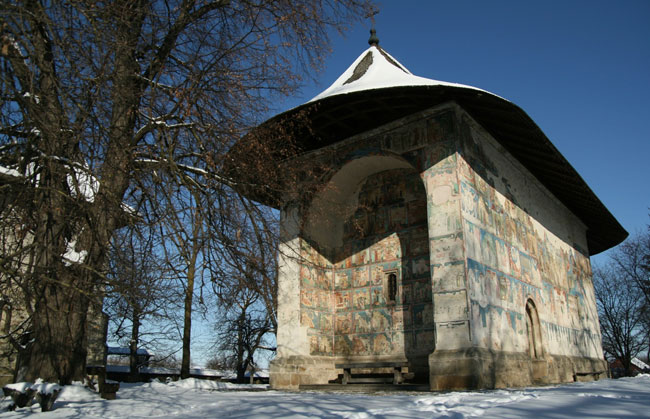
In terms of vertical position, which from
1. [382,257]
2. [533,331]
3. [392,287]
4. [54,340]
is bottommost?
[54,340]

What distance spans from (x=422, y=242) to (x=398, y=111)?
2.96m

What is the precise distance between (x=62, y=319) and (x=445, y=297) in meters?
6.14

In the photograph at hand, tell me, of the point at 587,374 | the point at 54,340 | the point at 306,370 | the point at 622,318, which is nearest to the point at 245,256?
the point at 54,340

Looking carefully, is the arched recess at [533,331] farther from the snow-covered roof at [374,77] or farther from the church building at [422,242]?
the snow-covered roof at [374,77]

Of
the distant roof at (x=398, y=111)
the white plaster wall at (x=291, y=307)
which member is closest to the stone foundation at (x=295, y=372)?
the white plaster wall at (x=291, y=307)

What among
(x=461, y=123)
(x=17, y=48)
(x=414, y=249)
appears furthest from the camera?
(x=414, y=249)

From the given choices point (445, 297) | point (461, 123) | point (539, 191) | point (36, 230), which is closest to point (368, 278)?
point (445, 297)

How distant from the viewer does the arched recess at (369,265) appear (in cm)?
1133

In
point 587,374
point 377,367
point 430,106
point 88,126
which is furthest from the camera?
point 587,374

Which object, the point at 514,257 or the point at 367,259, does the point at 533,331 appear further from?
the point at 367,259

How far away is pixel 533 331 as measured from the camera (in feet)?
39.5

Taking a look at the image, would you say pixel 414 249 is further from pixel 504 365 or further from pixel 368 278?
pixel 504 365

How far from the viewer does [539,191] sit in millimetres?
14492

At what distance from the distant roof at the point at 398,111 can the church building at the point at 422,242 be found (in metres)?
0.04
